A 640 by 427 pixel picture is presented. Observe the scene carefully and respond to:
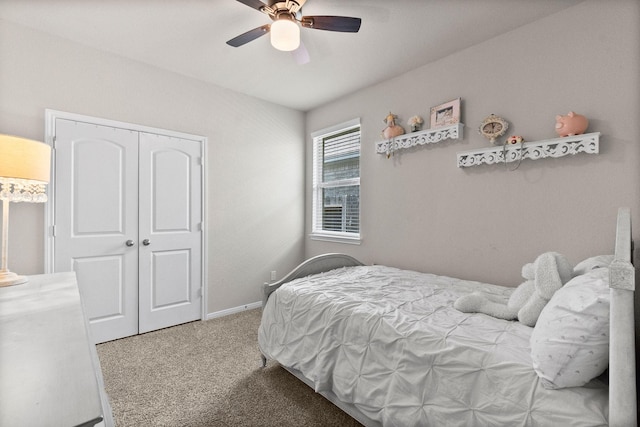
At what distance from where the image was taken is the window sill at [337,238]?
11.6ft

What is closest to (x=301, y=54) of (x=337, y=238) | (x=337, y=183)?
(x=337, y=183)

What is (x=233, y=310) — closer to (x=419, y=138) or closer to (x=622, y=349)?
(x=419, y=138)

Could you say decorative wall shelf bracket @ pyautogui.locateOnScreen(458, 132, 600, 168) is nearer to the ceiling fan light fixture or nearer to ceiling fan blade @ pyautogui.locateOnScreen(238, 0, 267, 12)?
the ceiling fan light fixture

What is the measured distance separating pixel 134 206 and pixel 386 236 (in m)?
2.52

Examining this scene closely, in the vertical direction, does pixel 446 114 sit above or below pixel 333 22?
below

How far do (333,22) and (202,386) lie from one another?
8.37ft

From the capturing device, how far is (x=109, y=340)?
108 inches

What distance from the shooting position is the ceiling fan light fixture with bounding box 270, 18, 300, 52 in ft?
6.15

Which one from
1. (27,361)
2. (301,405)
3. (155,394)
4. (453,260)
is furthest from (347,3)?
(155,394)

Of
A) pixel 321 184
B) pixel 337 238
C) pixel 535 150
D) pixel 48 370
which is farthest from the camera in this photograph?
pixel 321 184

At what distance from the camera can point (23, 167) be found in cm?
181

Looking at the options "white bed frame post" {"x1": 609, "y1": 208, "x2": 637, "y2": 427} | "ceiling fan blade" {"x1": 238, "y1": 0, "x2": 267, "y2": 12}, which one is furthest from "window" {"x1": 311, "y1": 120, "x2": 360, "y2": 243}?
"white bed frame post" {"x1": 609, "y1": 208, "x2": 637, "y2": 427}

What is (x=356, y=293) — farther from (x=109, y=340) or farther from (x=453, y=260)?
(x=109, y=340)

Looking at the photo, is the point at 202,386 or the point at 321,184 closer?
the point at 202,386
